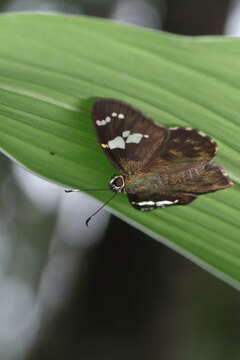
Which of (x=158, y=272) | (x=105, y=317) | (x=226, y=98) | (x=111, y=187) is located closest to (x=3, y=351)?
(x=105, y=317)

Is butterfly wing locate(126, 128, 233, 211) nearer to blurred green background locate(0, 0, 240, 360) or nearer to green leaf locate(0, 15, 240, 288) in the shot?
green leaf locate(0, 15, 240, 288)

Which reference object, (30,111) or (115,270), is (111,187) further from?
(115,270)

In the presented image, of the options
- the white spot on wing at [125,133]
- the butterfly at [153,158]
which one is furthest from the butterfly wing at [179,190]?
the white spot on wing at [125,133]

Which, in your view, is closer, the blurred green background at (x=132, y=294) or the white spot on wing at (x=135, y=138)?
the white spot on wing at (x=135, y=138)

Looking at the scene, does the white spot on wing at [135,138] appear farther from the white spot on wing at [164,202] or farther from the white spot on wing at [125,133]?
the white spot on wing at [164,202]

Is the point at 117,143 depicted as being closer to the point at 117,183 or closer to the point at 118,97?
the point at 117,183

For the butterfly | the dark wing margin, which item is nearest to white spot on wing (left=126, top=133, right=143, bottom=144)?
the butterfly

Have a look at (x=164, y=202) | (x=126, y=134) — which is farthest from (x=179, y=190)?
(x=126, y=134)
